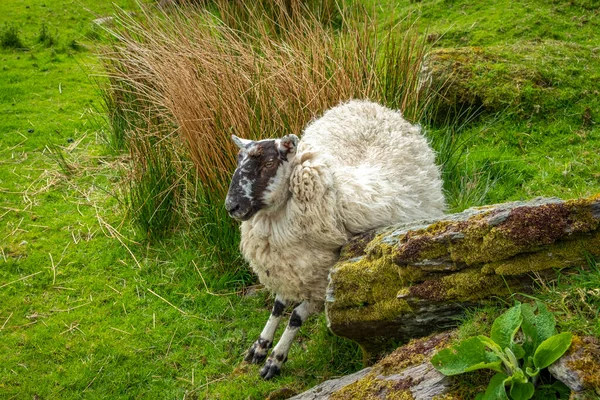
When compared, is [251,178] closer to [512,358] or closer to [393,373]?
[393,373]

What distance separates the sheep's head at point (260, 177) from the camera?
3699mm

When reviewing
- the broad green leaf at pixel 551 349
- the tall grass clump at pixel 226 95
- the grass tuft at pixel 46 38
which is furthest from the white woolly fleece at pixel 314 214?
the grass tuft at pixel 46 38

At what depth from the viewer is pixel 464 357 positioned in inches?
96.8

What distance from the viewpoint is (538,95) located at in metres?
6.57

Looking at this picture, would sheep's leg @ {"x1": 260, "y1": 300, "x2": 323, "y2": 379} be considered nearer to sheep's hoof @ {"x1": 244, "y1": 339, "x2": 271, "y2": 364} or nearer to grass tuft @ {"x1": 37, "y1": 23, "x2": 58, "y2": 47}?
sheep's hoof @ {"x1": 244, "y1": 339, "x2": 271, "y2": 364}

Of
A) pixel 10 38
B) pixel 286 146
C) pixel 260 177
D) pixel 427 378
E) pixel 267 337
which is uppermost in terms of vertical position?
pixel 10 38

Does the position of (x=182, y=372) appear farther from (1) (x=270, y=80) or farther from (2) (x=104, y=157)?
(2) (x=104, y=157)

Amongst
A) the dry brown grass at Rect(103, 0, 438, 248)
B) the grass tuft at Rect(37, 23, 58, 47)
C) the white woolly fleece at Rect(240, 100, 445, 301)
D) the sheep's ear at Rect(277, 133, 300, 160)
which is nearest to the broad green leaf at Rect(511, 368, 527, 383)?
the white woolly fleece at Rect(240, 100, 445, 301)

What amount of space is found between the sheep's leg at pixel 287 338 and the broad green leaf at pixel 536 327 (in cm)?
178

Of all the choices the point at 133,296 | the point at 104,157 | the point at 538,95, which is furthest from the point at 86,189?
the point at 538,95

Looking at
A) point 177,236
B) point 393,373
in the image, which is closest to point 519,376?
point 393,373

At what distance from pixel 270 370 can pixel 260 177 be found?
1.34 metres

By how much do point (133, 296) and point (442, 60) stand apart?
14.0 feet

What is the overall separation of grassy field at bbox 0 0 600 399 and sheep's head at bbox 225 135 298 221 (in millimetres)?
1187
